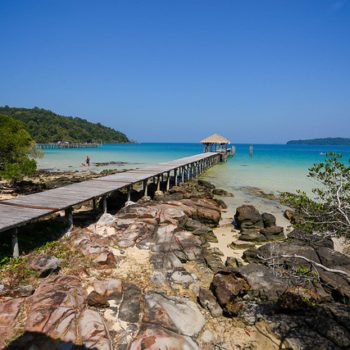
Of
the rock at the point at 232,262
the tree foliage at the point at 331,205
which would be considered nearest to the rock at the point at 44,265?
the rock at the point at 232,262

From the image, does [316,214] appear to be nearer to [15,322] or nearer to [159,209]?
[15,322]

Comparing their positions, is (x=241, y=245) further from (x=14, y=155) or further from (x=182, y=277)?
(x=14, y=155)

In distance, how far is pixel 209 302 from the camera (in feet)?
19.2

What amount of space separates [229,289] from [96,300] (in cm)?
265

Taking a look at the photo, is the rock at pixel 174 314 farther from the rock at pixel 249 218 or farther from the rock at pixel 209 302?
the rock at pixel 249 218

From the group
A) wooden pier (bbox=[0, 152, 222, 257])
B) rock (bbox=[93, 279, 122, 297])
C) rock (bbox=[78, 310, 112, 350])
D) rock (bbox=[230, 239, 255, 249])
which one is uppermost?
wooden pier (bbox=[0, 152, 222, 257])

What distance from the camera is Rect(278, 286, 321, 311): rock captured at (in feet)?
18.3

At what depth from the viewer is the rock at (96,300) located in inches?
207

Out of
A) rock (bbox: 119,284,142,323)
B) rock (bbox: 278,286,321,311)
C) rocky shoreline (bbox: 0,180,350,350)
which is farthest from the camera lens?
rock (bbox: 278,286,321,311)

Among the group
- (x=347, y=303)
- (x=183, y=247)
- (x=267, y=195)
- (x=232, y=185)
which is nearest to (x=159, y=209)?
(x=183, y=247)

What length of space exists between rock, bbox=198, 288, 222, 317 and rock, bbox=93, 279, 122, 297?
1678mm

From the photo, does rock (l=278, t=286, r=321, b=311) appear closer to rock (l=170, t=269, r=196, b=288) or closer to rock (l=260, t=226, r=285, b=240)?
rock (l=170, t=269, r=196, b=288)

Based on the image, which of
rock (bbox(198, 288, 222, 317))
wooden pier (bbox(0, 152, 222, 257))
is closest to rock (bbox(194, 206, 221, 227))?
wooden pier (bbox(0, 152, 222, 257))

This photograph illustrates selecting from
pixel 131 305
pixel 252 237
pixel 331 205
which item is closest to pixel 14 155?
pixel 252 237
